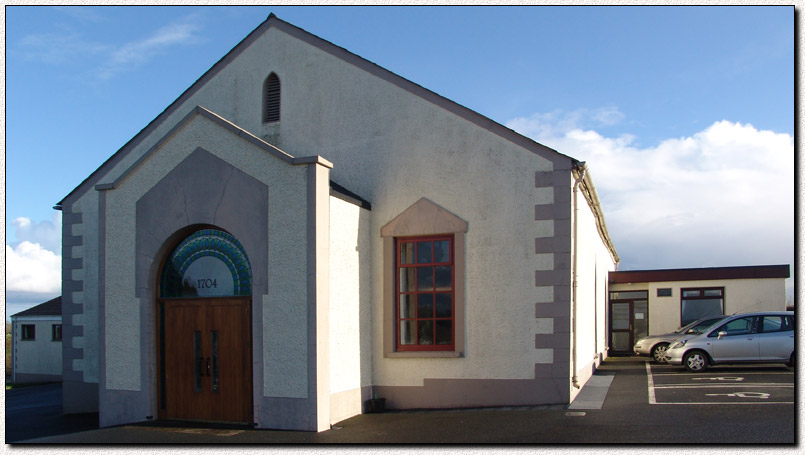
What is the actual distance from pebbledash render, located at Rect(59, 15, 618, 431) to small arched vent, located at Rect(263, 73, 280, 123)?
3.74ft

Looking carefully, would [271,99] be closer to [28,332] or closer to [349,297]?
[349,297]

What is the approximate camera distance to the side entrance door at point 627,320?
2653 centimetres

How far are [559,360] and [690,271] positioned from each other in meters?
16.3

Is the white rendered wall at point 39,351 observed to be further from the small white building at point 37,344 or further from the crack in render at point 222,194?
the crack in render at point 222,194

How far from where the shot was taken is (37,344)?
33562 millimetres

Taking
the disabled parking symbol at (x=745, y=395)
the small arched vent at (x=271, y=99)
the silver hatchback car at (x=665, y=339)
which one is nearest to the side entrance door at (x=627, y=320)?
Result: the silver hatchback car at (x=665, y=339)

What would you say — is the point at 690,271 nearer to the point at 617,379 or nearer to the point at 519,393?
the point at 617,379

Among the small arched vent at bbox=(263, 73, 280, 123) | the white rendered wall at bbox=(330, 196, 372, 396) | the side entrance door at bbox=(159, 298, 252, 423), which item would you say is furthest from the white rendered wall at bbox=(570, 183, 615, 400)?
the small arched vent at bbox=(263, 73, 280, 123)

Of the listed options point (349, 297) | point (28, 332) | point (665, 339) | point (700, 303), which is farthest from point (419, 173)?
point (28, 332)

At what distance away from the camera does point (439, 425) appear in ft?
35.0

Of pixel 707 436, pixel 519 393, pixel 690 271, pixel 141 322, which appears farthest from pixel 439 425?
pixel 690 271

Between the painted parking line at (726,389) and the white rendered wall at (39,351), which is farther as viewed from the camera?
the white rendered wall at (39,351)

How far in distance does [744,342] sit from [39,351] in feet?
98.1

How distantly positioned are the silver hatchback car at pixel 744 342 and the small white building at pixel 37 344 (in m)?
27.1
